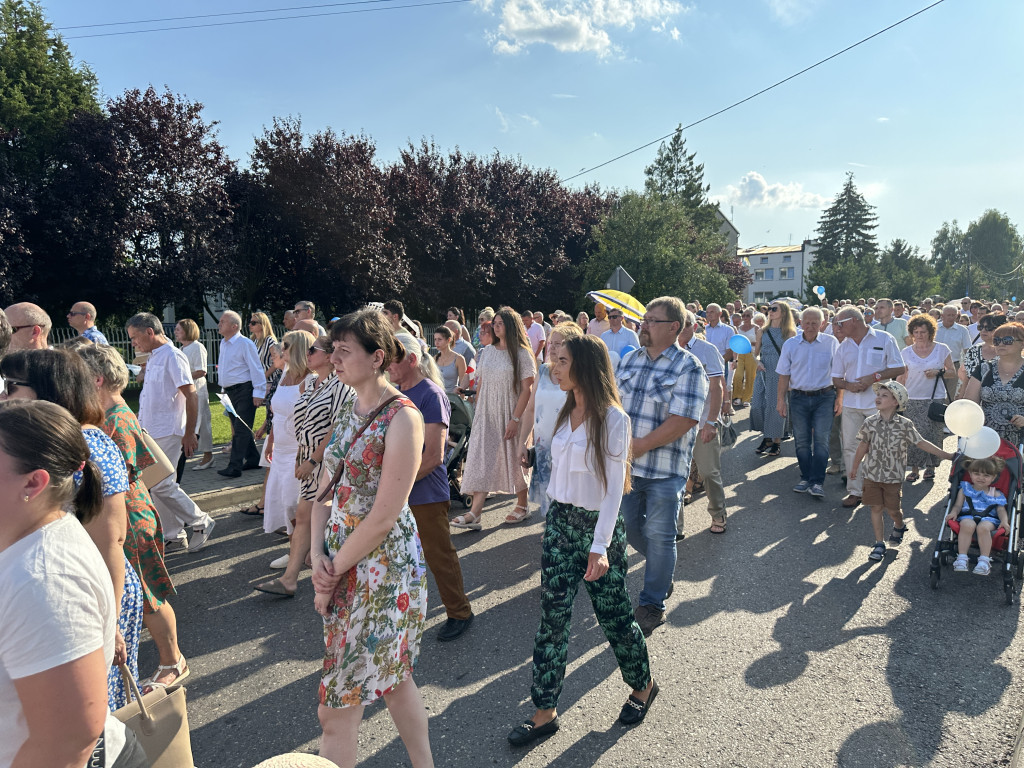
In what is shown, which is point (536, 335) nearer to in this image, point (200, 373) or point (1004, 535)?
point (200, 373)

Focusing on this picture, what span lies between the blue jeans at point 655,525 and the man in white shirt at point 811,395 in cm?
373

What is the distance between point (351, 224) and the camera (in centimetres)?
2050

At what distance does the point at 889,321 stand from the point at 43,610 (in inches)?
455

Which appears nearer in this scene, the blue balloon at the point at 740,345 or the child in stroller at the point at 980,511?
the child in stroller at the point at 980,511

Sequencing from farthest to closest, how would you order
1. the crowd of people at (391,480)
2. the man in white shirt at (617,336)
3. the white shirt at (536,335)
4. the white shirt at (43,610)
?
the white shirt at (536,335) → the man in white shirt at (617,336) → the crowd of people at (391,480) → the white shirt at (43,610)

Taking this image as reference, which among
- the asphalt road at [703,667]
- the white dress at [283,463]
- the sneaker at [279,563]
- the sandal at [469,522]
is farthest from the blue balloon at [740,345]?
the sneaker at [279,563]

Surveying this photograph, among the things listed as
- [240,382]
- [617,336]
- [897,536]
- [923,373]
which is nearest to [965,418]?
[897,536]

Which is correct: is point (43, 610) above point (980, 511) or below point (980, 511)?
above

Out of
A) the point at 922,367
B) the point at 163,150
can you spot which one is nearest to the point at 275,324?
the point at 163,150

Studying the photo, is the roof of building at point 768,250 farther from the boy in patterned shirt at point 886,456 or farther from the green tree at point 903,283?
the boy in patterned shirt at point 886,456

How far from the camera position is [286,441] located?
531 cm

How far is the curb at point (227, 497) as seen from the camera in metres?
7.07

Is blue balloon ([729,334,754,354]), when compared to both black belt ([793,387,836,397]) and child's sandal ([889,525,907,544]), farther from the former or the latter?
child's sandal ([889,525,907,544])

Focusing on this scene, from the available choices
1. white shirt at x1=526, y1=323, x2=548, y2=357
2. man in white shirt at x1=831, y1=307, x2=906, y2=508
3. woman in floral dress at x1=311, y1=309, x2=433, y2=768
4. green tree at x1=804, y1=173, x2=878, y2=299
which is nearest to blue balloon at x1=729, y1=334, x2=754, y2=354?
man in white shirt at x1=831, y1=307, x2=906, y2=508
